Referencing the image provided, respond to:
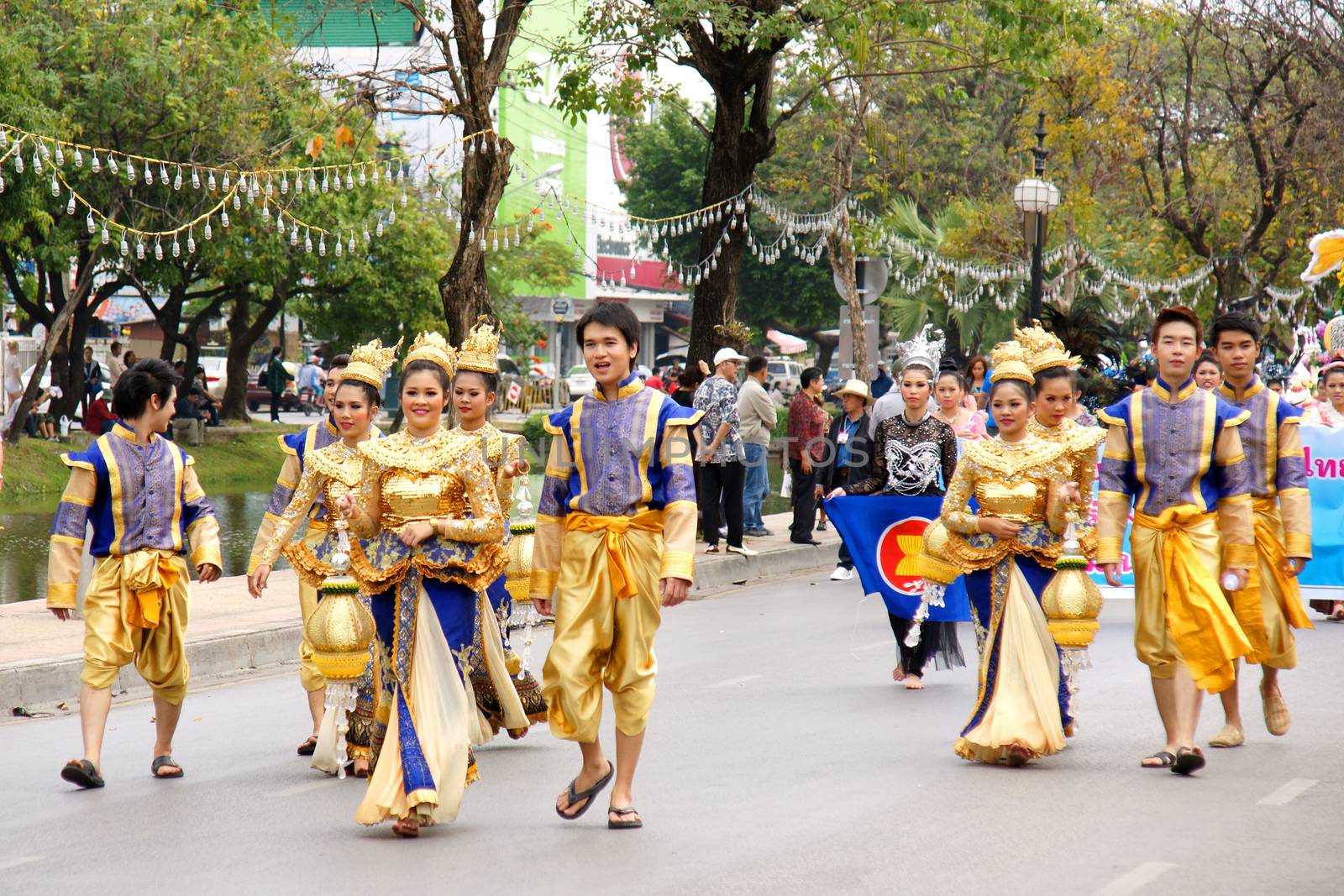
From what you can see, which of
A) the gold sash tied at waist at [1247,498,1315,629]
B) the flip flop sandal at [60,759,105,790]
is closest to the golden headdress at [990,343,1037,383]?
the gold sash tied at waist at [1247,498,1315,629]

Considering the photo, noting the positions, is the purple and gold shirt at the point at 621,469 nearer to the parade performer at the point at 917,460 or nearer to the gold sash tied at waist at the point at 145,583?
the gold sash tied at waist at the point at 145,583

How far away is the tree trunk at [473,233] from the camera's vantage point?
1488 cm

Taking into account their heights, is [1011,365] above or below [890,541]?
above

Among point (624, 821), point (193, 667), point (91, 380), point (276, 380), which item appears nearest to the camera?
point (624, 821)

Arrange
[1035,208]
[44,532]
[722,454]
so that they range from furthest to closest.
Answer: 1. [1035,208]
2. [44,532]
3. [722,454]

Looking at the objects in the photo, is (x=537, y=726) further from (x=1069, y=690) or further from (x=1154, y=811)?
(x=1154, y=811)

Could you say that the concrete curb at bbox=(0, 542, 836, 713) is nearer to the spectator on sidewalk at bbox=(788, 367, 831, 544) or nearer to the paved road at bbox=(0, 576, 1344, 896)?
the paved road at bbox=(0, 576, 1344, 896)

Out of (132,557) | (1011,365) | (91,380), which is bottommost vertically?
(132,557)

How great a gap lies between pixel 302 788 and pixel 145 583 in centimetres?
107

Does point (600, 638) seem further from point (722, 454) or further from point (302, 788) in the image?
point (722, 454)

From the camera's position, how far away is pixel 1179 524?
22.0 feet

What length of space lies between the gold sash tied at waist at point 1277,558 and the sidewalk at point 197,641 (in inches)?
234

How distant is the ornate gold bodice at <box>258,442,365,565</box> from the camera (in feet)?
21.3

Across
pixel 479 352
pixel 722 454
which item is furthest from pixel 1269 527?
pixel 722 454
